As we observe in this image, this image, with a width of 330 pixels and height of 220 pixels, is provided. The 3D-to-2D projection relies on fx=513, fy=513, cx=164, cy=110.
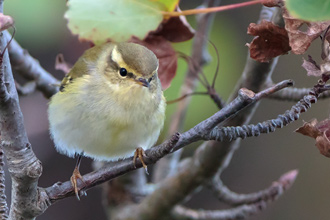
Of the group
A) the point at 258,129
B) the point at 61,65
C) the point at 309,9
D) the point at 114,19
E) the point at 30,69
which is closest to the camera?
the point at 309,9

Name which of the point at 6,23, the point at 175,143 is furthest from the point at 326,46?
the point at 6,23

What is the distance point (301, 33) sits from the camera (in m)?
1.19

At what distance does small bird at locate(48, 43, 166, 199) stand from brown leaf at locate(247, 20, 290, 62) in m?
0.57

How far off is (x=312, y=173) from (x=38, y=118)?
2.32 m

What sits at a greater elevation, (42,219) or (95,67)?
(95,67)

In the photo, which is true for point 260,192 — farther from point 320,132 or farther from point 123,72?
point 320,132

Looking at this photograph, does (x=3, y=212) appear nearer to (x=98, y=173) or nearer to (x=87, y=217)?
(x=98, y=173)

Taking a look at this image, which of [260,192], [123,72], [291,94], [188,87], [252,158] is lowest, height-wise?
[252,158]

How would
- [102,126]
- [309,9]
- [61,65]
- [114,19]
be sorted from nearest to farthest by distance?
[309,9] < [114,19] < [102,126] < [61,65]

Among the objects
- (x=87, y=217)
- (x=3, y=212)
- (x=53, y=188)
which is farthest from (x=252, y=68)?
(x=87, y=217)

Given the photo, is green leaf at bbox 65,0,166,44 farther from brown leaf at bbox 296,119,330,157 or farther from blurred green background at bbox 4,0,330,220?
blurred green background at bbox 4,0,330,220

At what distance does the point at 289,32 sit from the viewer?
1213 mm

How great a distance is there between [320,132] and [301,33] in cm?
23

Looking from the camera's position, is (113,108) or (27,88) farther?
(27,88)
